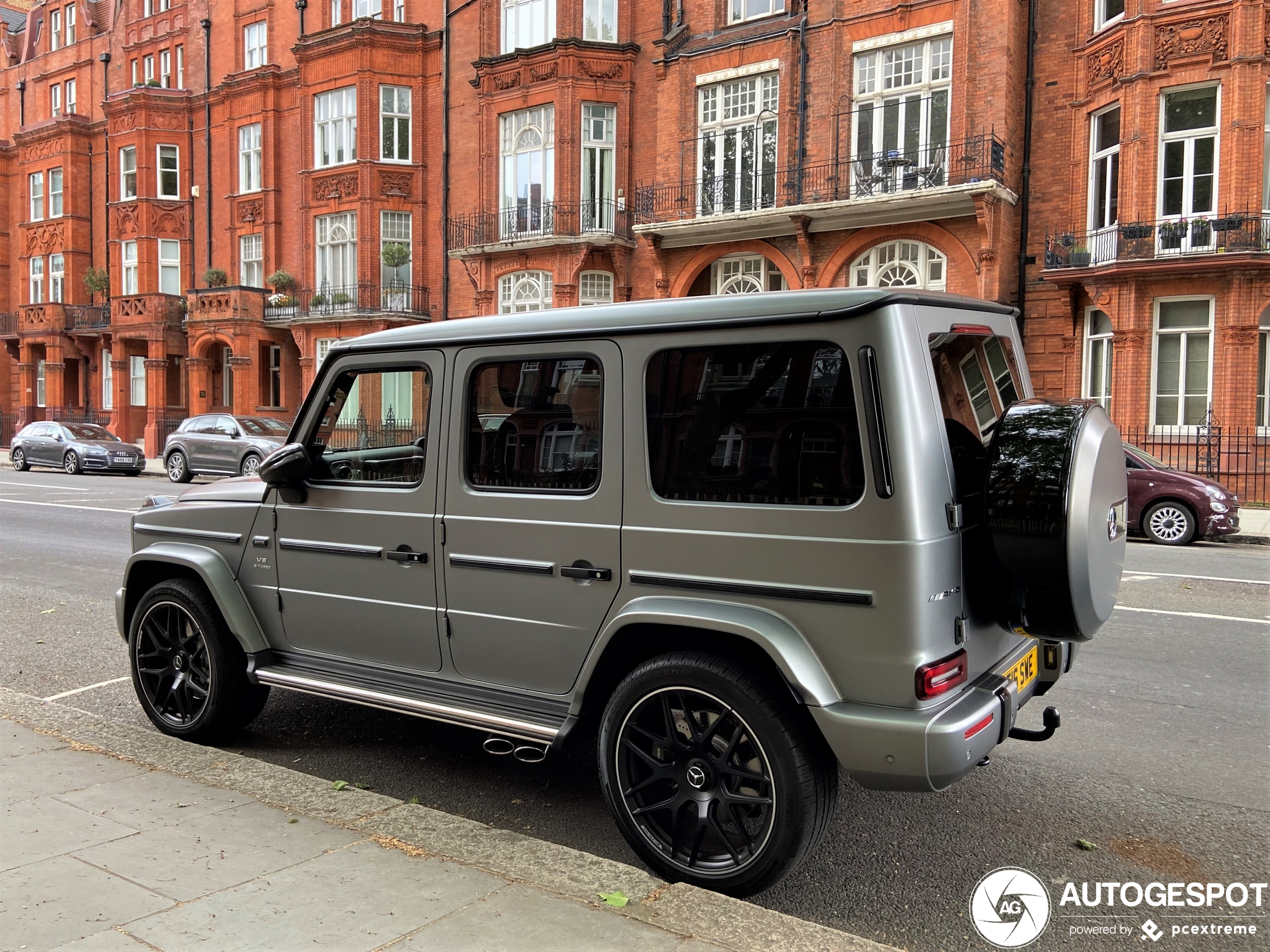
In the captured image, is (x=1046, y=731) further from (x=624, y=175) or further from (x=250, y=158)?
(x=250, y=158)

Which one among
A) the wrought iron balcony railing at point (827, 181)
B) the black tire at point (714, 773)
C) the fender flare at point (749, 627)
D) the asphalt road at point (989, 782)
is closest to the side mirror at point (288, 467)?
the asphalt road at point (989, 782)

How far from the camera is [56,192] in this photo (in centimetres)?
4228

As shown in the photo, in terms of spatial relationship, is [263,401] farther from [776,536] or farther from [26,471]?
[776,536]

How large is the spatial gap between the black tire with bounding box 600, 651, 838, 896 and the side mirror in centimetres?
192

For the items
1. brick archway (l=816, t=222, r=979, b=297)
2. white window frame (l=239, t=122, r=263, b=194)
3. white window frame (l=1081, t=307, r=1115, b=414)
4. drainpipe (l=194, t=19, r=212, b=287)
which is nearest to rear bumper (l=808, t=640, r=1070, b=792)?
brick archway (l=816, t=222, r=979, b=297)

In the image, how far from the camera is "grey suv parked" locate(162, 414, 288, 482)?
2369cm

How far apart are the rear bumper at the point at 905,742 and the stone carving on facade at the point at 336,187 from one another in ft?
103

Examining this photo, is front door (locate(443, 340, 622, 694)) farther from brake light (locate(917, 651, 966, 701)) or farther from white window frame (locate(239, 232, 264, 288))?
white window frame (locate(239, 232, 264, 288))

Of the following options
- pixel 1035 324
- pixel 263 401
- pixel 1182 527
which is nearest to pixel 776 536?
pixel 1182 527

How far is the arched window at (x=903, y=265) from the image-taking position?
2181cm

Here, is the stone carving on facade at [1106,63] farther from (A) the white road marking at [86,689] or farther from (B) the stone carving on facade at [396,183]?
(A) the white road marking at [86,689]

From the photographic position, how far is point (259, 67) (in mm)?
34188

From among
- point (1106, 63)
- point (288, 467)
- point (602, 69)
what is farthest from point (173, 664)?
point (602, 69)

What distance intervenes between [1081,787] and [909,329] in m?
2.58
